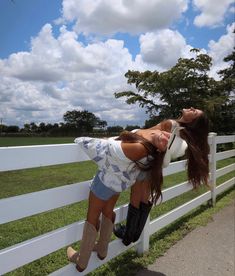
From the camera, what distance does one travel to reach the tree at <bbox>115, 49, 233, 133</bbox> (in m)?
21.8

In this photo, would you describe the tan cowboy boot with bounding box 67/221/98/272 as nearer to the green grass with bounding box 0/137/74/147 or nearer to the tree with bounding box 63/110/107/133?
the green grass with bounding box 0/137/74/147

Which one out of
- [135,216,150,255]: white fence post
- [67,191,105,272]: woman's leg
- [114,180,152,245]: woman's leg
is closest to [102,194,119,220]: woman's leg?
[67,191,105,272]: woman's leg

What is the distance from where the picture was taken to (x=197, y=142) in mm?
3658

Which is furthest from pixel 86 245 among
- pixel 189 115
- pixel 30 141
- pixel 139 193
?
pixel 30 141

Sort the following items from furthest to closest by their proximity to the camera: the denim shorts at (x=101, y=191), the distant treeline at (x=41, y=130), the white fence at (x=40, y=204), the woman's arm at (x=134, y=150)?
the distant treeline at (x=41, y=130) → the denim shorts at (x=101, y=191) → the woman's arm at (x=134, y=150) → the white fence at (x=40, y=204)

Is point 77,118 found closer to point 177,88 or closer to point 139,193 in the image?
point 177,88

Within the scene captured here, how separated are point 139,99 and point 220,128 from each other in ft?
18.8

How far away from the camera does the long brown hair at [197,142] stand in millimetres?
3631

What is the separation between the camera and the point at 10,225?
229 inches

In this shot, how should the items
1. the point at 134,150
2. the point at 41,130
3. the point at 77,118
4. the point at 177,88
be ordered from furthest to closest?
the point at 77,118, the point at 41,130, the point at 177,88, the point at 134,150

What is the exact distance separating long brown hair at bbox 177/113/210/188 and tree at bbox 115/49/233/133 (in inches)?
710

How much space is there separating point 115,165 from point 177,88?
19.3m

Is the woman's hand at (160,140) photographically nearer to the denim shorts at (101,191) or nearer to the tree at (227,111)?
the denim shorts at (101,191)

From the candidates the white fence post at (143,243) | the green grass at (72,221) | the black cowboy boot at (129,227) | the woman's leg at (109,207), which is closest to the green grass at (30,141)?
the green grass at (72,221)
